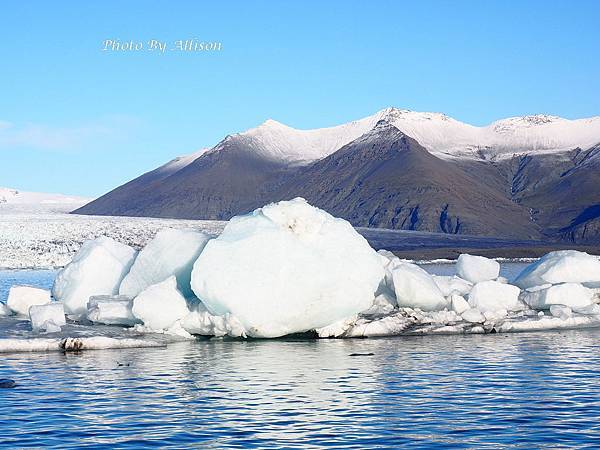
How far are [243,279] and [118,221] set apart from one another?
82.7 meters

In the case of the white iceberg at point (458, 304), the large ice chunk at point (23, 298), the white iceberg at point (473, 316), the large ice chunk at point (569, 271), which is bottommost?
the white iceberg at point (473, 316)

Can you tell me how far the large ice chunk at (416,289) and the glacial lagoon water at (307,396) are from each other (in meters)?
3.86

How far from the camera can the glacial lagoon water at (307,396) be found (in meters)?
17.3

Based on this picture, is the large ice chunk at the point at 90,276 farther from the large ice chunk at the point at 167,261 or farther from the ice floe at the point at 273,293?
the large ice chunk at the point at 167,261

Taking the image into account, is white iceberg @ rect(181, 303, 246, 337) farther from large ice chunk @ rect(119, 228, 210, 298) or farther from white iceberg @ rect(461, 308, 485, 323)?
white iceberg @ rect(461, 308, 485, 323)

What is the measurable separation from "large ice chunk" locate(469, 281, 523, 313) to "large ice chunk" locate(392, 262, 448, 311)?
1.27 metres

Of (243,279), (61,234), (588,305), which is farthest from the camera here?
(61,234)

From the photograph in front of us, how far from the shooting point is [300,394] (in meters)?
21.6

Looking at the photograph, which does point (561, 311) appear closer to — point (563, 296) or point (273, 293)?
point (563, 296)

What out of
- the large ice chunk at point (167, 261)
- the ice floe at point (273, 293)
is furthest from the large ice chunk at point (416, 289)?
the large ice chunk at point (167, 261)

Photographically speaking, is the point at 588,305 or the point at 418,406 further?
the point at 588,305

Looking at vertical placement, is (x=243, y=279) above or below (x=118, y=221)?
below

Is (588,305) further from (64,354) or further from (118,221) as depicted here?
(118,221)

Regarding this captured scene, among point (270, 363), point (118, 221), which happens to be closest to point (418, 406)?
point (270, 363)
